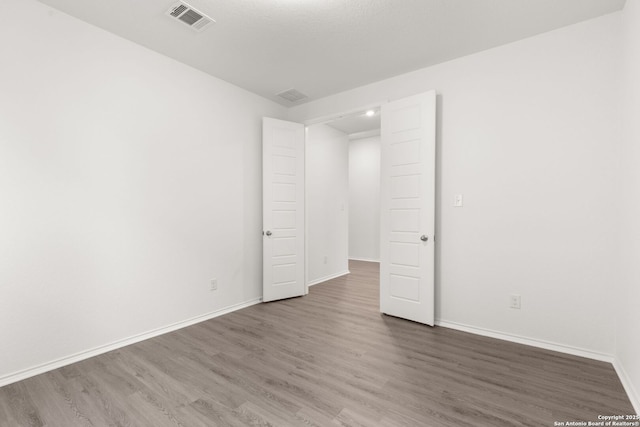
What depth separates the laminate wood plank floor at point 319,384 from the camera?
1.74 meters

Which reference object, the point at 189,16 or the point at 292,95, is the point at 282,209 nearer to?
the point at 292,95

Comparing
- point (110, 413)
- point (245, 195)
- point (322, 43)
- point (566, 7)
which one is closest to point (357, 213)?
point (245, 195)

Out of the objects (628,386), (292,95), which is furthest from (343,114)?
(628,386)

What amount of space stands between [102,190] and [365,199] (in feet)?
18.2

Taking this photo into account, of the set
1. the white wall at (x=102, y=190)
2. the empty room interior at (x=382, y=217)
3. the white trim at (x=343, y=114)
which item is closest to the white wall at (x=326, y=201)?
the white trim at (x=343, y=114)

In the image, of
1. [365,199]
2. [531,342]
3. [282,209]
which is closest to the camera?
[531,342]

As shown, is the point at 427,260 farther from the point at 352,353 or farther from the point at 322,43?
the point at 322,43

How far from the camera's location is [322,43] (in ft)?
9.22

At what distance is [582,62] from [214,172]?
3.73 m

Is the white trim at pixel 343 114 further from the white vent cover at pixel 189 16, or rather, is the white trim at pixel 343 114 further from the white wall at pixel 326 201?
the white vent cover at pixel 189 16

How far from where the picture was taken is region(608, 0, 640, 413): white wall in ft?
6.13

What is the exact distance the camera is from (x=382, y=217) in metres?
3.52

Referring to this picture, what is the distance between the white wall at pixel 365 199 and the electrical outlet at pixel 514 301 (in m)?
4.21

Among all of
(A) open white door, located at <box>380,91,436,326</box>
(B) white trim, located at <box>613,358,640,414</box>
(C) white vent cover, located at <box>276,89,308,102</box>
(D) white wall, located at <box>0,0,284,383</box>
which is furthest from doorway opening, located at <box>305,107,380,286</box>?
(B) white trim, located at <box>613,358,640,414</box>
